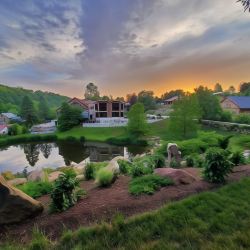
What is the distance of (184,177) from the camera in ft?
18.8

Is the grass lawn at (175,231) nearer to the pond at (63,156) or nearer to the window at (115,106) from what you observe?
the pond at (63,156)

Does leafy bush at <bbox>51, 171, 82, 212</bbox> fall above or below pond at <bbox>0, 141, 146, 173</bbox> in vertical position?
above

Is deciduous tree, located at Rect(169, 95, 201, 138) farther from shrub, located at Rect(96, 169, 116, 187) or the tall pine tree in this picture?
the tall pine tree

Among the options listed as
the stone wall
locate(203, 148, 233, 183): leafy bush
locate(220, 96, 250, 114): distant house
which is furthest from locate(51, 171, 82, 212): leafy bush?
locate(220, 96, 250, 114): distant house

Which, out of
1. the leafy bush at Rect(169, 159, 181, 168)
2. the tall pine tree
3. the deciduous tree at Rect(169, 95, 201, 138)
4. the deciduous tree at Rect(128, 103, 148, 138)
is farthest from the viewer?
the tall pine tree

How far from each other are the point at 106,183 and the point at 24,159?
20.7m

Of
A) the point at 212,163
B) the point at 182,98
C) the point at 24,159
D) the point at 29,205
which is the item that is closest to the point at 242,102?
the point at 182,98

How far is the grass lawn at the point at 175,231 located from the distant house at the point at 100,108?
1851 inches

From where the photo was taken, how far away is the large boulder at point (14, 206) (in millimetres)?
4379

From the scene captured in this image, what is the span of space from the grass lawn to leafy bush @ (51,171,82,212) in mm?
845

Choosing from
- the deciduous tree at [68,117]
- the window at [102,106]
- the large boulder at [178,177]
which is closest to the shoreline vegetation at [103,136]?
the deciduous tree at [68,117]

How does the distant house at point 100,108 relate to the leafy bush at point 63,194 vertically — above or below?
above

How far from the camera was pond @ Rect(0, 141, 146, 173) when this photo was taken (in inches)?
827

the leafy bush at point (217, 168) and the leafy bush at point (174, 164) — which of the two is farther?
the leafy bush at point (174, 164)
